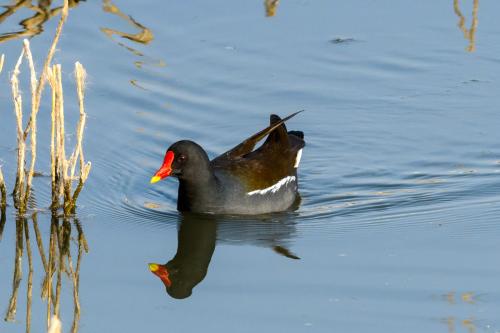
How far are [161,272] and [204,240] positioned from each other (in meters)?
0.85

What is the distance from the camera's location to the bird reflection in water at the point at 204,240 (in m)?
7.65

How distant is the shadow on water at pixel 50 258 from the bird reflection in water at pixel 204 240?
58cm

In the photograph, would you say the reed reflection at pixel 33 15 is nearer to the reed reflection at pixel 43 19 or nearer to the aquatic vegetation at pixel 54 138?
the reed reflection at pixel 43 19

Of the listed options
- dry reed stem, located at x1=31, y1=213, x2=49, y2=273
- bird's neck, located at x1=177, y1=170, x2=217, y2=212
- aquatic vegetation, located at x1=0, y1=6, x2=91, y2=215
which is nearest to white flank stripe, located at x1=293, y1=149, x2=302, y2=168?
bird's neck, located at x1=177, y1=170, x2=217, y2=212

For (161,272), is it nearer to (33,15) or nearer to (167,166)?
(167,166)

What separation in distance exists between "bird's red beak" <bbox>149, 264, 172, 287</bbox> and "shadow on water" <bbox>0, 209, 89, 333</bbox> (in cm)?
48

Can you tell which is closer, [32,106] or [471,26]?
[32,106]

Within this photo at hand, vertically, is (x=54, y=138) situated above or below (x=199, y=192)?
above

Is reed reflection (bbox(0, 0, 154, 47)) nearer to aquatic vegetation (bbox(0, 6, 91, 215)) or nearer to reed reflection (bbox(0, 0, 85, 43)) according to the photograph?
reed reflection (bbox(0, 0, 85, 43))

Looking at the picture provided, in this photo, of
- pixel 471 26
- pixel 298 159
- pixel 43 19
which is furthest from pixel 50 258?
pixel 471 26

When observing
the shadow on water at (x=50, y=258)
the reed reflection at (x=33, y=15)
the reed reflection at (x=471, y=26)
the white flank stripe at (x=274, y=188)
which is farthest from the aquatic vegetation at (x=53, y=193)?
the reed reflection at (x=471, y=26)

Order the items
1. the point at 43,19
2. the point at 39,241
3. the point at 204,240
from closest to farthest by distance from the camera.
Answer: the point at 39,241, the point at 204,240, the point at 43,19

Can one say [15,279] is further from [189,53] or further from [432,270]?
[189,53]

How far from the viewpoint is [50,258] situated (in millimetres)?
7902
